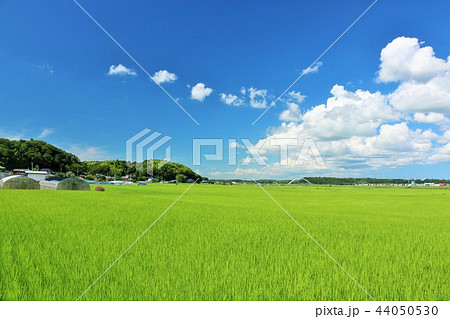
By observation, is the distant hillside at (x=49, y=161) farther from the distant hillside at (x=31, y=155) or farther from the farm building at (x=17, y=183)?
the farm building at (x=17, y=183)

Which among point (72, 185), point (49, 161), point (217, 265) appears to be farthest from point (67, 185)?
point (49, 161)

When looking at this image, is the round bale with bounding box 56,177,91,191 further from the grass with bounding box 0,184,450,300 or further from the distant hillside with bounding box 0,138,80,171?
the distant hillside with bounding box 0,138,80,171

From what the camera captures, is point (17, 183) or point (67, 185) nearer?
point (17, 183)

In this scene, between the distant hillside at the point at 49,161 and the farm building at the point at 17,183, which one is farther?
the distant hillside at the point at 49,161

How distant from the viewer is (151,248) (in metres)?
7.41

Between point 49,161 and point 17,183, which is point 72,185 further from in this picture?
point 49,161

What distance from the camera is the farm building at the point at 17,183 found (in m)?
40.5

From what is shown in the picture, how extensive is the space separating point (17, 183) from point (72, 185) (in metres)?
6.73

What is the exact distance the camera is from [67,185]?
143ft

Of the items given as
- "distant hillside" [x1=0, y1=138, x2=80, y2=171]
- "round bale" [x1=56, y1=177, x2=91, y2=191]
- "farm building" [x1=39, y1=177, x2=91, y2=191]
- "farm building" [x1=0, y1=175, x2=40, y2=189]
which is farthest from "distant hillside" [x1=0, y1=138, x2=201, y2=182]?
"farm building" [x1=0, y1=175, x2=40, y2=189]

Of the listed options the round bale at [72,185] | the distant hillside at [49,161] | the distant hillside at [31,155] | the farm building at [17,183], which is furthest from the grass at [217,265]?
the distant hillside at [31,155]

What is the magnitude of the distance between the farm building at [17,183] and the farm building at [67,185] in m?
1.64

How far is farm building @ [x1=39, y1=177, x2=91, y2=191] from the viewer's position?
43156mm

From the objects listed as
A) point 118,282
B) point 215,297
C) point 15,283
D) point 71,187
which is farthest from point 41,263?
point 71,187
